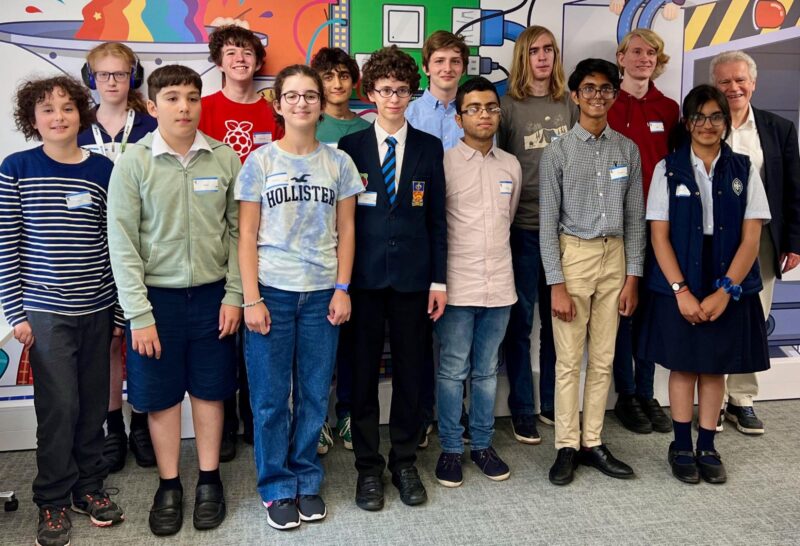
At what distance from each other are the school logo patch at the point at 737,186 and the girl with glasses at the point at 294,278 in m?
1.50

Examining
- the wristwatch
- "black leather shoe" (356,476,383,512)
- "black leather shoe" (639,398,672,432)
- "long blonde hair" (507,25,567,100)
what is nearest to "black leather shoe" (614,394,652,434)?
"black leather shoe" (639,398,672,432)

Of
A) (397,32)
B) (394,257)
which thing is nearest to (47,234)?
(394,257)

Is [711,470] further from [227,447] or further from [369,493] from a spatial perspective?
[227,447]

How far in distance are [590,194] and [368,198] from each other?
909 millimetres

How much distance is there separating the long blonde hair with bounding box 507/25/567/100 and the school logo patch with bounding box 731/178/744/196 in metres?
0.90

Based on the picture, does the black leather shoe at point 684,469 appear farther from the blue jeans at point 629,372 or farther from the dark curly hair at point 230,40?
the dark curly hair at point 230,40

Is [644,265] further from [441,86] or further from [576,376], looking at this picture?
[441,86]

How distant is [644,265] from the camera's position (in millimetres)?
2934

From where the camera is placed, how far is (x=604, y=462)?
294cm

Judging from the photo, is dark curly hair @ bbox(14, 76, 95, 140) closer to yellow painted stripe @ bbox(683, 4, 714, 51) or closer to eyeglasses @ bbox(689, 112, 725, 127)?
eyeglasses @ bbox(689, 112, 725, 127)

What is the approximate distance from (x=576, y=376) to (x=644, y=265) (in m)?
0.55

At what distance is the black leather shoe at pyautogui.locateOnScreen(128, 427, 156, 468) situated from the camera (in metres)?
3.05

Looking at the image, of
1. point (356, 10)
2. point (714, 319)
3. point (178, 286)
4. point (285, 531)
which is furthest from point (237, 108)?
point (714, 319)

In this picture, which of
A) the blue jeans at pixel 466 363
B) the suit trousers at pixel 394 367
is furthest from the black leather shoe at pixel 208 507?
the blue jeans at pixel 466 363
